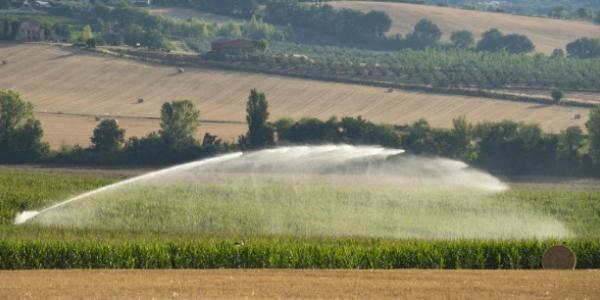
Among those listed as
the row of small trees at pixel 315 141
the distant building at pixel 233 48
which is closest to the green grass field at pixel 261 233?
the row of small trees at pixel 315 141

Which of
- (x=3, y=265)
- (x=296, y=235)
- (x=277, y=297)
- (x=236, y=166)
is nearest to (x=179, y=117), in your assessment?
(x=236, y=166)

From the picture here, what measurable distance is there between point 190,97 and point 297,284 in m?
109

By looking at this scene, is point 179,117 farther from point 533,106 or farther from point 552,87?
point 552,87

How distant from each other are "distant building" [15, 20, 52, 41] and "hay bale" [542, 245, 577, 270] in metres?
134

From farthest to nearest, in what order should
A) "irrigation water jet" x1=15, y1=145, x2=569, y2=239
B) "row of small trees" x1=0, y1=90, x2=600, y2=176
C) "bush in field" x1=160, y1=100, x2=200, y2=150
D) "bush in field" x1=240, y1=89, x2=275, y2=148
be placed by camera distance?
"bush in field" x1=240, y1=89, x2=275, y2=148
"bush in field" x1=160, y1=100, x2=200, y2=150
"row of small trees" x1=0, y1=90, x2=600, y2=176
"irrigation water jet" x1=15, y1=145, x2=569, y2=239

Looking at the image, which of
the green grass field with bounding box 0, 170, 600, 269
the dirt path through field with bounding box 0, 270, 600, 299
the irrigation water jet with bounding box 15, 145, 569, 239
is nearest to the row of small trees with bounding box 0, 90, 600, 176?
the green grass field with bounding box 0, 170, 600, 269

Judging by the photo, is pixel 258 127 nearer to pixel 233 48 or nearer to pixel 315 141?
pixel 315 141

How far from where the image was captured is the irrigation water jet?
80.8 meters

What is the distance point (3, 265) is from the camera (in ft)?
214

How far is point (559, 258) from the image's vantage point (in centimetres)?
6494

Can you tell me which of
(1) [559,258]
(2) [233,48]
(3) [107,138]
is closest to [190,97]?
(2) [233,48]

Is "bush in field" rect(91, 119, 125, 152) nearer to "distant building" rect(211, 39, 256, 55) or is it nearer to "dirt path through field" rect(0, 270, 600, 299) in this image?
"dirt path through field" rect(0, 270, 600, 299)

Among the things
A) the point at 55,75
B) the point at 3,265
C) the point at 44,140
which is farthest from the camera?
the point at 55,75

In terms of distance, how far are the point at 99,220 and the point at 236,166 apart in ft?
91.7
